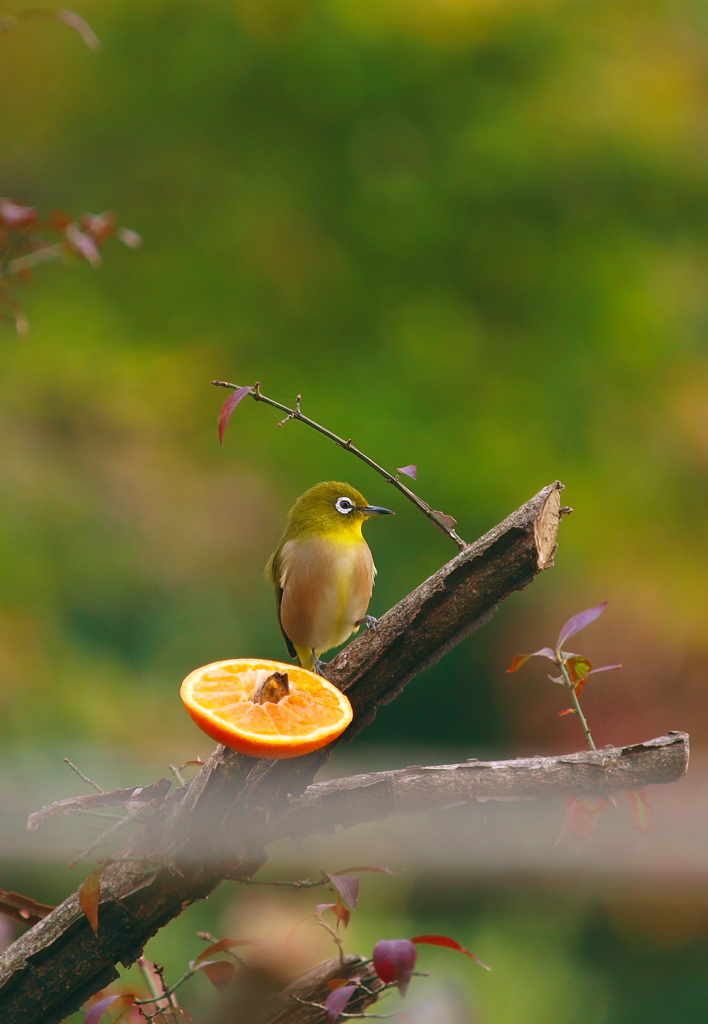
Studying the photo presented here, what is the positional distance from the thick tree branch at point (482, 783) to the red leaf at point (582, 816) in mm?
75

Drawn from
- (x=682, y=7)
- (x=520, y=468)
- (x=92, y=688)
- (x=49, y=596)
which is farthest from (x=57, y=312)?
(x=682, y=7)

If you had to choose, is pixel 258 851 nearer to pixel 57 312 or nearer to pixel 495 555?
pixel 495 555

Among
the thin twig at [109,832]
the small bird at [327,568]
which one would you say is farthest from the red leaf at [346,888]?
the small bird at [327,568]

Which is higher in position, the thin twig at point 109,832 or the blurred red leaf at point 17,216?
the blurred red leaf at point 17,216

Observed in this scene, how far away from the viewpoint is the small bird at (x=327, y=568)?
111cm

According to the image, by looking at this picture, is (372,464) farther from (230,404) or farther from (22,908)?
(22,908)

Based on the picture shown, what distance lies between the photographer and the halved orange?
66cm

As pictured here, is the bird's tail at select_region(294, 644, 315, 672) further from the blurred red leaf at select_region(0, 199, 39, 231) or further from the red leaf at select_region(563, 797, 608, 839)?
the blurred red leaf at select_region(0, 199, 39, 231)

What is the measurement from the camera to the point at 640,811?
0.81m

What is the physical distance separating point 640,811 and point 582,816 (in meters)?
0.05

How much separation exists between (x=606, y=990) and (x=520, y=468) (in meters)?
1.45

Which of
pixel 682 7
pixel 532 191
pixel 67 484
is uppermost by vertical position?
pixel 682 7

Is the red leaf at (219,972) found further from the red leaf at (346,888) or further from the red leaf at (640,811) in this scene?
the red leaf at (640,811)

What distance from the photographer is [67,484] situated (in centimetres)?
292
